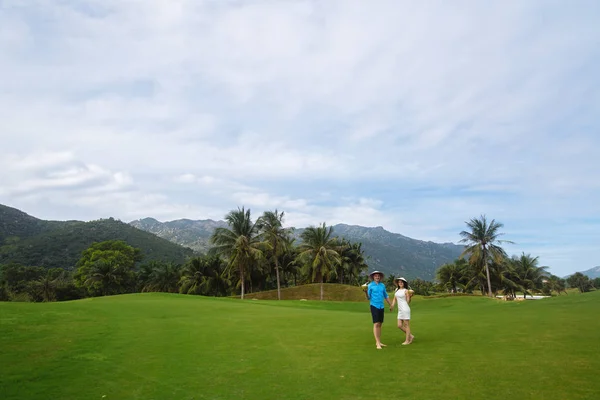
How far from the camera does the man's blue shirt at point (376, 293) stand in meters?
11.8

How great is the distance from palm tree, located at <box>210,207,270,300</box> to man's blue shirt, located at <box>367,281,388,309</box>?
4073 cm

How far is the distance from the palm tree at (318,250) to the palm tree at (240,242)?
343 inches

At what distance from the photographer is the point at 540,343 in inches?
423

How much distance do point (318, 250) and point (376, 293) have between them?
47962 mm

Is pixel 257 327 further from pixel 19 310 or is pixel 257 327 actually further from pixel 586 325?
pixel 586 325

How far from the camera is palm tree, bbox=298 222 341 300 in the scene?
192 feet

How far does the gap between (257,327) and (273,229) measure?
134 ft

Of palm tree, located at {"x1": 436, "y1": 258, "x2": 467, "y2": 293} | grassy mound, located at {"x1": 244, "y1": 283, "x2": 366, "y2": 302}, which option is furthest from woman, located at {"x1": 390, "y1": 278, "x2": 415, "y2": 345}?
palm tree, located at {"x1": 436, "y1": 258, "x2": 467, "y2": 293}

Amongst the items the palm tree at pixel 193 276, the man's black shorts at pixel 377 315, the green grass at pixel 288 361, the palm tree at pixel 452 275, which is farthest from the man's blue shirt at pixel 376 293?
the palm tree at pixel 452 275

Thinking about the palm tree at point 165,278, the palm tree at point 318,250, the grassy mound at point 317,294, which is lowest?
the grassy mound at point 317,294

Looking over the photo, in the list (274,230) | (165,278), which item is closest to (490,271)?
(274,230)

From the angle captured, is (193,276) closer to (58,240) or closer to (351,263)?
(351,263)

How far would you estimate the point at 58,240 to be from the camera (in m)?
117

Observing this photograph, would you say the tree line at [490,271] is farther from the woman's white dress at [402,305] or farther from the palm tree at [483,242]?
the woman's white dress at [402,305]
